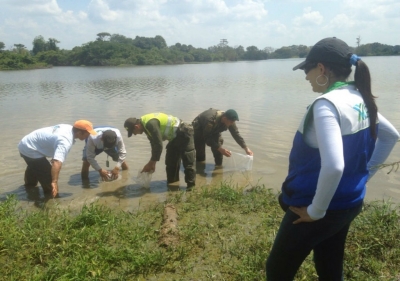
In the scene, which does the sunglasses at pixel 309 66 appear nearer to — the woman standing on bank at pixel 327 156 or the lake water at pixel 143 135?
the woman standing on bank at pixel 327 156

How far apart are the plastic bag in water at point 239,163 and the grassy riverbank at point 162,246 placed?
2249 millimetres

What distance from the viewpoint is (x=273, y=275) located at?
2137 millimetres

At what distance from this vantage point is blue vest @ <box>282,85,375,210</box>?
5.91 feet

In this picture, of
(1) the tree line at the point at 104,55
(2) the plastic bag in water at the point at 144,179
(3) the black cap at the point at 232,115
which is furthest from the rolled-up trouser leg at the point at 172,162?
(1) the tree line at the point at 104,55

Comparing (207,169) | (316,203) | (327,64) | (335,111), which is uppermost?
(327,64)

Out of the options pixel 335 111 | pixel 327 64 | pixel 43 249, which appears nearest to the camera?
pixel 335 111

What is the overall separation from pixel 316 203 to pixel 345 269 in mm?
1740

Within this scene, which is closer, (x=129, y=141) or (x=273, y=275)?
(x=273, y=275)

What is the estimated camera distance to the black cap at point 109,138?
5.95m

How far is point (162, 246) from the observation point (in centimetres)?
368

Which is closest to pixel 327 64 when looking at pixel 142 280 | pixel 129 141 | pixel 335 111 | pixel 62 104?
pixel 335 111

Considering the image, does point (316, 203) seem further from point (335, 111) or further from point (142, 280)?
point (142, 280)

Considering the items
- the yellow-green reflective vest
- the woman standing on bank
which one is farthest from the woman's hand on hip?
the yellow-green reflective vest

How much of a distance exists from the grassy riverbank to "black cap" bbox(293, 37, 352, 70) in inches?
74.1
